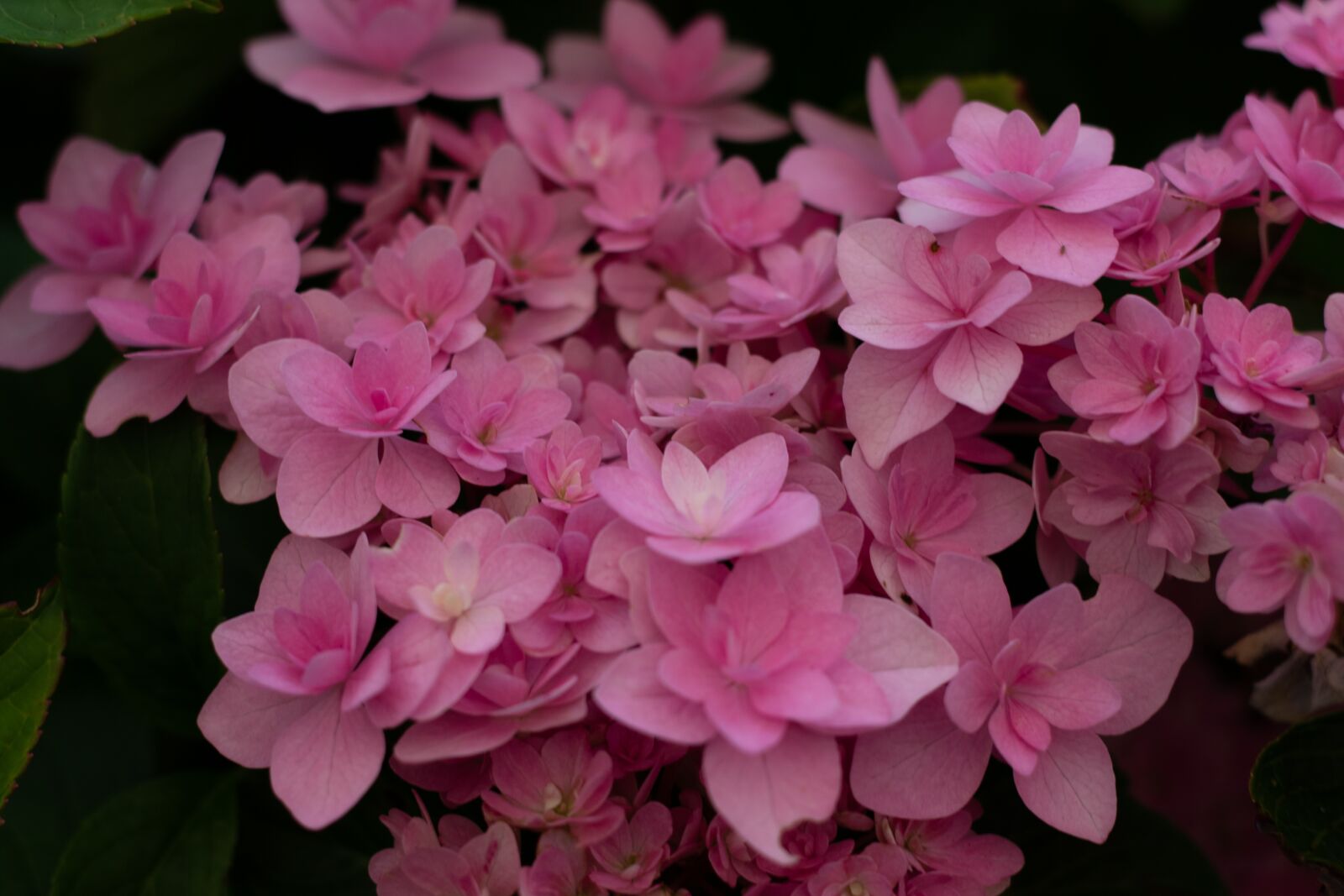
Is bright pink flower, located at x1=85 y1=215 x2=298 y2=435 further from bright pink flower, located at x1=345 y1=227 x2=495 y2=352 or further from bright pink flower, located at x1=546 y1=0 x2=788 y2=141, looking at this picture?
bright pink flower, located at x1=546 y1=0 x2=788 y2=141

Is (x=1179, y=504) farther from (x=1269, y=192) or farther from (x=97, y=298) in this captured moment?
(x=97, y=298)

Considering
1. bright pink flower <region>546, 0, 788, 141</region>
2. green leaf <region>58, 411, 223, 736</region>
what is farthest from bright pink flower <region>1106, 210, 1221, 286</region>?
green leaf <region>58, 411, 223, 736</region>

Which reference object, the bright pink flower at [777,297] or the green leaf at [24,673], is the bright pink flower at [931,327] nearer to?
the bright pink flower at [777,297]

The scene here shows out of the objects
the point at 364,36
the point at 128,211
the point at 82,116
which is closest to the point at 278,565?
the point at 128,211

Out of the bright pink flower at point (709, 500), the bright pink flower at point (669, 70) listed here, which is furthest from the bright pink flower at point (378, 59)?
the bright pink flower at point (709, 500)

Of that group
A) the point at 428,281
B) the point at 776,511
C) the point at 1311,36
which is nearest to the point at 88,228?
the point at 428,281

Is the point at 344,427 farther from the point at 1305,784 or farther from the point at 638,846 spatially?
the point at 1305,784

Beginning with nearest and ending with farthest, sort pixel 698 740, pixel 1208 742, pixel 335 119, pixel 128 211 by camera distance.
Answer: pixel 698 740 < pixel 128 211 < pixel 1208 742 < pixel 335 119
